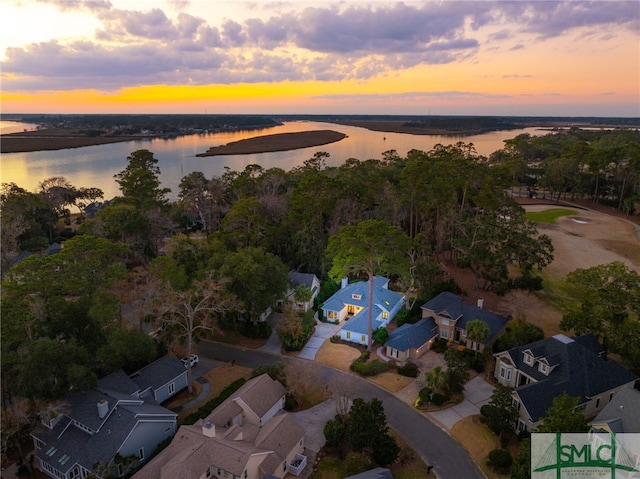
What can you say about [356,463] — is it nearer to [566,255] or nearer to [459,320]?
[459,320]

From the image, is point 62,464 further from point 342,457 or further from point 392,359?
point 392,359

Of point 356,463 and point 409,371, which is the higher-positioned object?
point 356,463

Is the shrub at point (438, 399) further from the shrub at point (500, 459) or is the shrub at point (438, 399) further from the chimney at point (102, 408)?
the chimney at point (102, 408)

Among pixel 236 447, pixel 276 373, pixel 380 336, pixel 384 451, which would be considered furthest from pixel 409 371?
pixel 236 447

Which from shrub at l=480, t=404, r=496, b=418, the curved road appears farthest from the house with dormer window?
the curved road

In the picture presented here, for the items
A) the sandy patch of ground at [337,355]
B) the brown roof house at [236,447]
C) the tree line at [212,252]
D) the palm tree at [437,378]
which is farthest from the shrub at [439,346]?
the brown roof house at [236,447]
